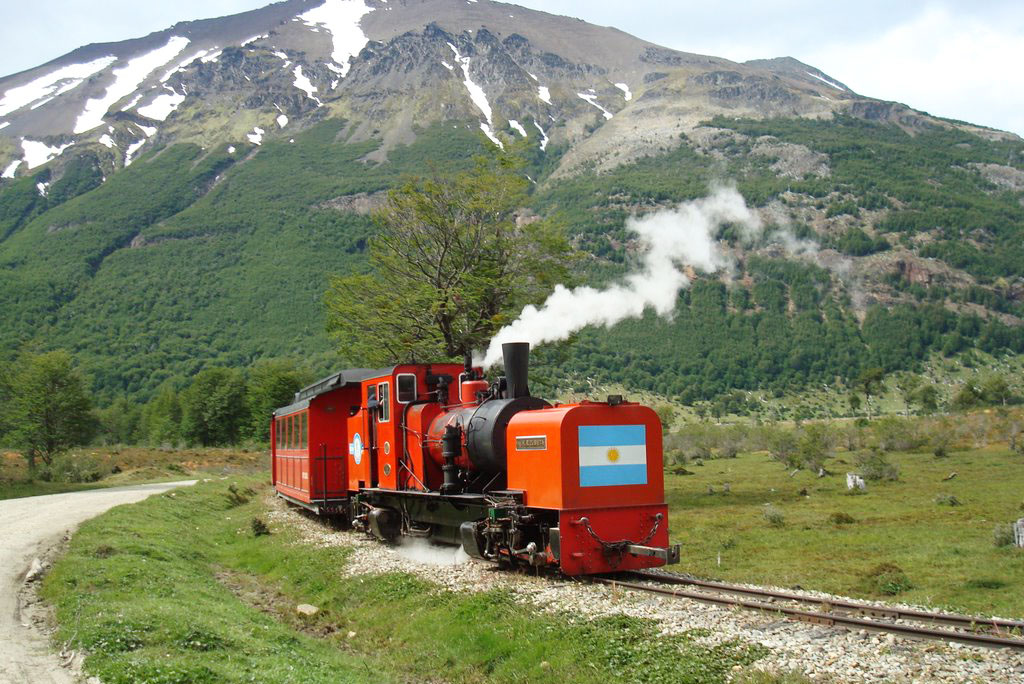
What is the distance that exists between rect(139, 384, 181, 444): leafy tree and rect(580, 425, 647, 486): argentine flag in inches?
3344

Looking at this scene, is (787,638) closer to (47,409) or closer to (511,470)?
(511,470)

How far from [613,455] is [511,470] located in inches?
74.7

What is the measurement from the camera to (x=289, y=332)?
117 meters

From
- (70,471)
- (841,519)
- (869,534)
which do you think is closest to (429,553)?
(869,534)

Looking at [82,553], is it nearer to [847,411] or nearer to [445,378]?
[445,378]

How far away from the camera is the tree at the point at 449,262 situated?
100ft

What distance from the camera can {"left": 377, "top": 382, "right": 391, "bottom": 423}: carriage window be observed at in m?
18.3

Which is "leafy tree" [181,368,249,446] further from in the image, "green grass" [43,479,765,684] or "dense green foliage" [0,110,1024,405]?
"green grass" [43,479,765,684]

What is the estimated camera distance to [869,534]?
20.3 m

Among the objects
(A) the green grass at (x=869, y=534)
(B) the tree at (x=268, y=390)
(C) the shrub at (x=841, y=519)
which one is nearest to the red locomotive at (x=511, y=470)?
(A) the green grass at (x=869, y=534)

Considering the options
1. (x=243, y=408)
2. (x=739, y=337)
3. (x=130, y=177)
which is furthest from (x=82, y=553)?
(x=130, y=177)

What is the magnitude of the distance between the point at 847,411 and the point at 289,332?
73302 millimetres

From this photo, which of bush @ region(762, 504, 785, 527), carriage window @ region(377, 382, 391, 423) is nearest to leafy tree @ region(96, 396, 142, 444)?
carriage window @ region(377, 382, 391, 423)

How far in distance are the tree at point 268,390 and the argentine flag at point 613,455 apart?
6261cm
